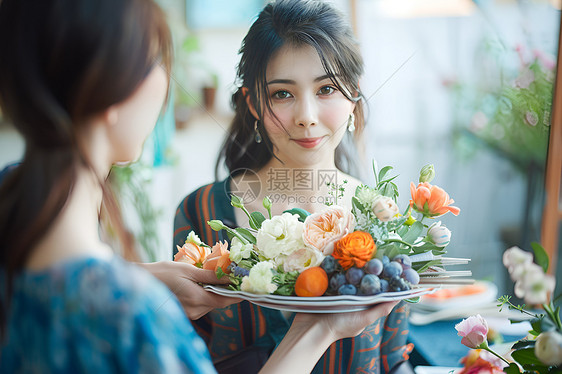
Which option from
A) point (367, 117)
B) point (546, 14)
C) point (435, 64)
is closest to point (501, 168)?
point (435, 64)

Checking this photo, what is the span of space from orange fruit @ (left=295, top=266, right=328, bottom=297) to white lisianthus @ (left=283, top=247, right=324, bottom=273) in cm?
2

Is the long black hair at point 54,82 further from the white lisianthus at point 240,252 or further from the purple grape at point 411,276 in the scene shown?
the purple grape at point 411,276

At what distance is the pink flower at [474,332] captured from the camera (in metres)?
0.77

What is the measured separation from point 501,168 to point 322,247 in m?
1.90

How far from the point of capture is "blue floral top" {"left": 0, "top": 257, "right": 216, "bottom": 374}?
0.50 meters

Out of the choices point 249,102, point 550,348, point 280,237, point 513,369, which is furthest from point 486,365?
point 249,102

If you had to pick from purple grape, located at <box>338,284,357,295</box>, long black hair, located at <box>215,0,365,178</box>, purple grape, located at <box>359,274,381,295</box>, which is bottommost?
purple grape, located at <box>338,284,357,295</box>

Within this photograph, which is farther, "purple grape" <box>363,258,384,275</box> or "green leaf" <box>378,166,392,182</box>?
"green leaf" <box>378,166,392,182</box>

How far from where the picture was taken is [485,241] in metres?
2.24

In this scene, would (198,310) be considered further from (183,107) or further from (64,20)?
(183,107)

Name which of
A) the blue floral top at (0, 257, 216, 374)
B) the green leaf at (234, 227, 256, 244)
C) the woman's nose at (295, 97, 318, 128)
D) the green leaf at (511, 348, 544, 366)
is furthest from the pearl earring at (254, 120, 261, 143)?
the green leaf at (511, 348, 544, 366)

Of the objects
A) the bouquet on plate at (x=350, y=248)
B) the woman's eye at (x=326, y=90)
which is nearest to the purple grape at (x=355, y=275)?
the bouquet on plate at (x=350, y=248)

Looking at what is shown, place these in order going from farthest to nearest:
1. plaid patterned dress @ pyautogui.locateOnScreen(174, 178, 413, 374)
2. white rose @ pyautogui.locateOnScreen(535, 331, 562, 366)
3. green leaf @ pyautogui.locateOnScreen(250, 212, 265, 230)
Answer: plaid patterned dress @ pyautogui.locateOnScreen(174, 178, 413, 374) → green leaf @ pyautogui.locateOnScreen(250, 212, 265, 230) → white rose @ pyautogui.locateOnScreen(535, 331, 562, 366)

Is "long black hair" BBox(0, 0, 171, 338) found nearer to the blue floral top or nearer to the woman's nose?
the blue floral top
